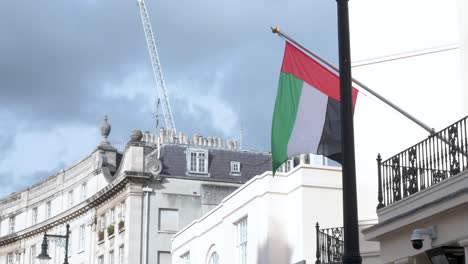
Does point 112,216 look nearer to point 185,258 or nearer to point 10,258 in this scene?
point 10,258

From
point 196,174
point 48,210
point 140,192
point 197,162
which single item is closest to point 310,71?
point 140,192

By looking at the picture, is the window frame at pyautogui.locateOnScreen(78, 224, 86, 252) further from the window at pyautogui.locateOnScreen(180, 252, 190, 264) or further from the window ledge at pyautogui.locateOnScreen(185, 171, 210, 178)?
the window at pyautogui.locateOnScreen(180, 252, 190, 264)

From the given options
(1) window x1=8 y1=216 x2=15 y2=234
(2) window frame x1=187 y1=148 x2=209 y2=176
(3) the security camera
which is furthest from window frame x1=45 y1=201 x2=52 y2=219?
(3) the security camera

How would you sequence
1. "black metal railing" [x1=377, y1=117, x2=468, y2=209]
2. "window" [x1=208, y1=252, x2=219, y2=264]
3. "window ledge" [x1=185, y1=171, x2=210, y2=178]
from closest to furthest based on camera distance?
"black metal railing" [x1=377, y1=117, x2=468, y2=209] < "window" [x1=208, y1=252, x2=219, y2=264] < "window ledge" [x1=185, y1=171, x2=210, y2=178]

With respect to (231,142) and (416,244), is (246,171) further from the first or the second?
(416,244)

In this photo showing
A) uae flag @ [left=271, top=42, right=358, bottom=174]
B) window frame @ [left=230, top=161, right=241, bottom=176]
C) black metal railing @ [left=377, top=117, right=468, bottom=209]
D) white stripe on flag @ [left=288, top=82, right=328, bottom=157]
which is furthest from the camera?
window frame @ [left=230, top=161, right=241, bottom=176]

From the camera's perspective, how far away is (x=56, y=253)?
7150 centimetres

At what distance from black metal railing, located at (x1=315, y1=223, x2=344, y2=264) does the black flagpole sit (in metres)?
13.9

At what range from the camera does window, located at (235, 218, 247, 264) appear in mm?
36219

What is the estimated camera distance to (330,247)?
2661 centimetres

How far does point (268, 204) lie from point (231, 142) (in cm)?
3239

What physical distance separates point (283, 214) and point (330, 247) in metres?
8.34

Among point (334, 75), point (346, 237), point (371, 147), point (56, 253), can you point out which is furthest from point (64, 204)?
point (346, 237)

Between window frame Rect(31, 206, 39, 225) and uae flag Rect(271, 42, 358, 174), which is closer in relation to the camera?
uae flag Rect(271, 42, 358, 174)
